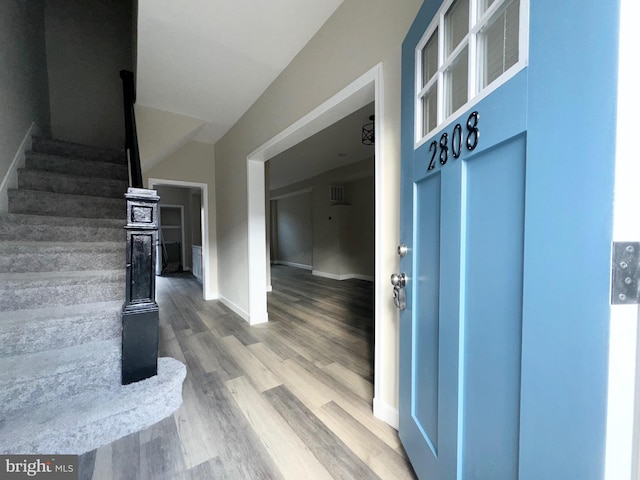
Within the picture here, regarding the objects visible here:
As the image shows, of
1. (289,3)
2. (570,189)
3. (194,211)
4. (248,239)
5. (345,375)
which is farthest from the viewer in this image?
(194,211)

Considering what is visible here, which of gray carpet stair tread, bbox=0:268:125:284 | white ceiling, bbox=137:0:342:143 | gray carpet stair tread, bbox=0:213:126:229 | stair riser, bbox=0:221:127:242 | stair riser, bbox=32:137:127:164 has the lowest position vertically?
gray carpet stair tread, bbox=0:268:125:284

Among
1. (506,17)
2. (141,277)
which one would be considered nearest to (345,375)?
(141,277)

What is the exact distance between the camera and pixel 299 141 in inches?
92.7

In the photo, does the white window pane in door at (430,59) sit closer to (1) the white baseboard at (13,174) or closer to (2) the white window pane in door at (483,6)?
(2) the white window pane in door at (483,6)

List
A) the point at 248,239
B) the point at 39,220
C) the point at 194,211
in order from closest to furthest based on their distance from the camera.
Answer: the point at 39,220
the point at 248,239
the point at 194,211

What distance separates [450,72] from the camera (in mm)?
915

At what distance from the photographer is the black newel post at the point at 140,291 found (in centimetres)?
143

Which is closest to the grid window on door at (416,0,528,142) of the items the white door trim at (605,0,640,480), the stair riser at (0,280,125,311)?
the white door trim at (605,0,640,480)

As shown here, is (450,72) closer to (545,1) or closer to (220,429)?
(545,1)

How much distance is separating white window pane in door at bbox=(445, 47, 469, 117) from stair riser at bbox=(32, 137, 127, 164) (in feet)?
12.0

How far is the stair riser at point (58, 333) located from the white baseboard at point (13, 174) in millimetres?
1500

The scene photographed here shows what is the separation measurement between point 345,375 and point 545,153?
1913 millimetres

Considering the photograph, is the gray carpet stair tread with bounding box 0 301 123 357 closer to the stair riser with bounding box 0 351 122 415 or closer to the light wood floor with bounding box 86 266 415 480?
the stair riser with bounding box 0 351 122 415

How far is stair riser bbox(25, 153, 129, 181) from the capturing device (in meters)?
2.46
